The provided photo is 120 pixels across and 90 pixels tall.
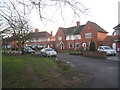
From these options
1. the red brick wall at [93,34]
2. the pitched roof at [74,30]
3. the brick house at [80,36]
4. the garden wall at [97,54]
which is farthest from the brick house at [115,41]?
the garden wall at [97,54]

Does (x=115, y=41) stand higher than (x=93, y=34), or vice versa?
(x=93, y=34)

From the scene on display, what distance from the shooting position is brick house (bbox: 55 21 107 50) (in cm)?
4004

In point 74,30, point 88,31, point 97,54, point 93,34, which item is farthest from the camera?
point 74,30

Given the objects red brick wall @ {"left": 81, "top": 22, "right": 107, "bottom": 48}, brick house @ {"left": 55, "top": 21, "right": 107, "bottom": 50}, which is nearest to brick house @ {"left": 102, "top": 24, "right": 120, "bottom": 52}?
red brick wall @ {"left": 81, "top": 22, "right": 107, "bottom": 48}

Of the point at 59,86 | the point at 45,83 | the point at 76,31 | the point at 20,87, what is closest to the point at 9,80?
the point at 20,87

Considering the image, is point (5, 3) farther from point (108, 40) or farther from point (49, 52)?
point (108, 40)

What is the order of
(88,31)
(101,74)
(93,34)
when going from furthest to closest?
(88,31), (93,34), (101,74)

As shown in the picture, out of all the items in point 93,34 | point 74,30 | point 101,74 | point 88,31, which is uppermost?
point 74,30

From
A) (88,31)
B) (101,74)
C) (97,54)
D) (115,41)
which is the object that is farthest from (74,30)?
(101,74)

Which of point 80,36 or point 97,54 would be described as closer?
point 97,54

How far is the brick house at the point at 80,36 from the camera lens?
131ft

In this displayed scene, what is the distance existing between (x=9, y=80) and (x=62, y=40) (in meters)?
43.7

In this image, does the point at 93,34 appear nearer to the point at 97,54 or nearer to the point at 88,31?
the point at 88,31

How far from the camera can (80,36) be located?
44.1m
